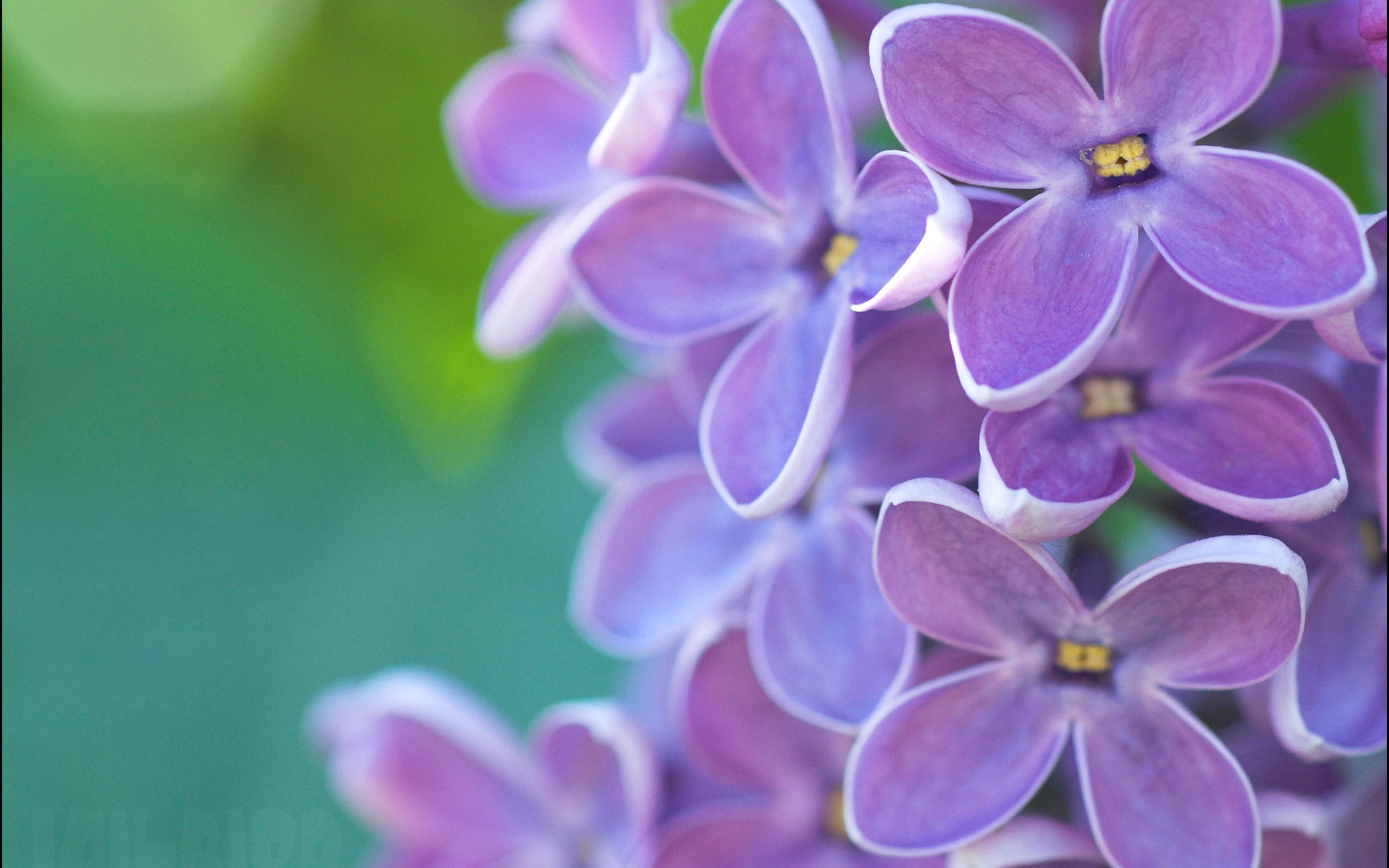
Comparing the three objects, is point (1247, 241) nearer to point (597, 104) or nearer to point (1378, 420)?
point (1378, 420)

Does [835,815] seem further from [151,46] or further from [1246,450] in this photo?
[151,46]

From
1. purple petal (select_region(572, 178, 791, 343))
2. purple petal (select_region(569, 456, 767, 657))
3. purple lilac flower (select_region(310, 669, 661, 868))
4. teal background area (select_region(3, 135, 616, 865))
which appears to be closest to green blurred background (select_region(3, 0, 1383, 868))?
teal background area (select_region(3, 135, 616, 865))

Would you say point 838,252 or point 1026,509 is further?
point 838,252

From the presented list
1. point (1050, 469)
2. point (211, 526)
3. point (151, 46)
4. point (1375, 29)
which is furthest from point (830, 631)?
point (151, 46)

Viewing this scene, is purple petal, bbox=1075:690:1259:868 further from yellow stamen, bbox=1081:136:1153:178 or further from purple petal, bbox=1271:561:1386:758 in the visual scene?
yellow stamen, bbox=1081:136:1153:178

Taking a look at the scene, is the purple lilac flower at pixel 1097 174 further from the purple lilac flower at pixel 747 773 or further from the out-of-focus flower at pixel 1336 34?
the purple lilac flower at pixel 747 773

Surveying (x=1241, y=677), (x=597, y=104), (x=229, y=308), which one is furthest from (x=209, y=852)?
(x=1241, y=677)
